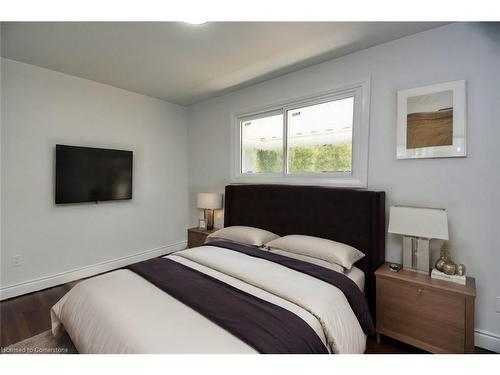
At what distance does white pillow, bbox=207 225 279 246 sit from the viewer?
2506 mm

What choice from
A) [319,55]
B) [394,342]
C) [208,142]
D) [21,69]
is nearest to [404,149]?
[319,55]

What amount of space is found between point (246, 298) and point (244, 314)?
0.16 m

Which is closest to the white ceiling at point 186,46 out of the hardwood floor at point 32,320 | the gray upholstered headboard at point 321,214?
the gray upholstered headboard at point 321,214

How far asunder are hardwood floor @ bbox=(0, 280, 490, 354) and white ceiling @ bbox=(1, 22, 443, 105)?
2493 millimetres

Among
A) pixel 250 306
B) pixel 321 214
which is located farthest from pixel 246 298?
pixel 321 214

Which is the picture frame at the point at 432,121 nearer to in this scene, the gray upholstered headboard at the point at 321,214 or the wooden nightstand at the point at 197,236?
the gray upholstered headboard at the point at 321,214

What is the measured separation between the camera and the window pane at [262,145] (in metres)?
3.04

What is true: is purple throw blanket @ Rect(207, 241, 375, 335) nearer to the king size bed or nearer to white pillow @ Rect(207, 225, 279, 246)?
the king size bed

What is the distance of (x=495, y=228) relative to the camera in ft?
5.54

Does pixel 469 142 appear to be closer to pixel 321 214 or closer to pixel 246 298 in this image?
pixel 321 214

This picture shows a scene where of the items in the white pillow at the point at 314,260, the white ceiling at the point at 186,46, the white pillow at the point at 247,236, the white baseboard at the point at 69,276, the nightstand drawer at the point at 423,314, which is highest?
the white ceiling at the point at 186,46

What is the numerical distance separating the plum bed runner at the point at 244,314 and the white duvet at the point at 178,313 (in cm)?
4

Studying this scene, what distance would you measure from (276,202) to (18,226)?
2.81 m

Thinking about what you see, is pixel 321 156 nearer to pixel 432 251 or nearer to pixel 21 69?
pixel 432 251
